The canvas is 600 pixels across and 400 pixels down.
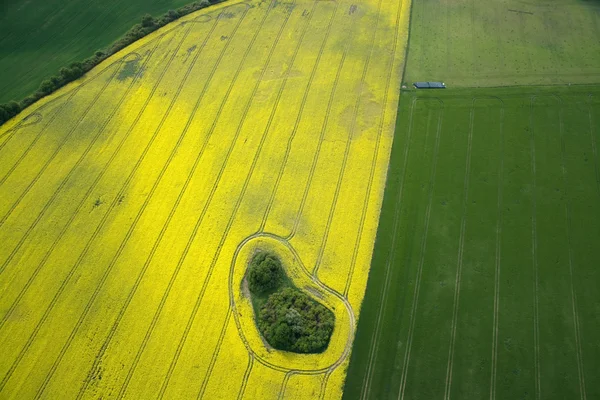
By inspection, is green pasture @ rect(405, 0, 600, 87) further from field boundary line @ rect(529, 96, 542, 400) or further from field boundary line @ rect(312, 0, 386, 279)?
field boundary line @ rect(529, 96, 542, 400)

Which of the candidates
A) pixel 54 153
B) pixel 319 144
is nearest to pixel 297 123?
pixel 319 144

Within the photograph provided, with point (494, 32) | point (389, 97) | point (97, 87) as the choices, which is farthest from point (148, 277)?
point (494, 32)

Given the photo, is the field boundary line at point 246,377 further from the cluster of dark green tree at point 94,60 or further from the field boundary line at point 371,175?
the cluster of dark green tree at point 94,60

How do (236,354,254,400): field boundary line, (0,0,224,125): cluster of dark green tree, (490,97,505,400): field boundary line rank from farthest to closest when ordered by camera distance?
(0,0,224,125): cluster of dark green tree → (490,97,505,400): field boundary line → (236,354,254,400): field boundary line

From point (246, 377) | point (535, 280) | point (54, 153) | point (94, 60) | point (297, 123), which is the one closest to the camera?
point (246, 377)

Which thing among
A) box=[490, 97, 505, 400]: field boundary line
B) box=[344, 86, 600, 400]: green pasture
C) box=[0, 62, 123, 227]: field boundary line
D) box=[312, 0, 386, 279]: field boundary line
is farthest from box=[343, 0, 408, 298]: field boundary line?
box=[0, 62, 123, 227]: field boundary line

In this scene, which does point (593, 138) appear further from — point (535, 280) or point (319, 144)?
point (319, 144)
